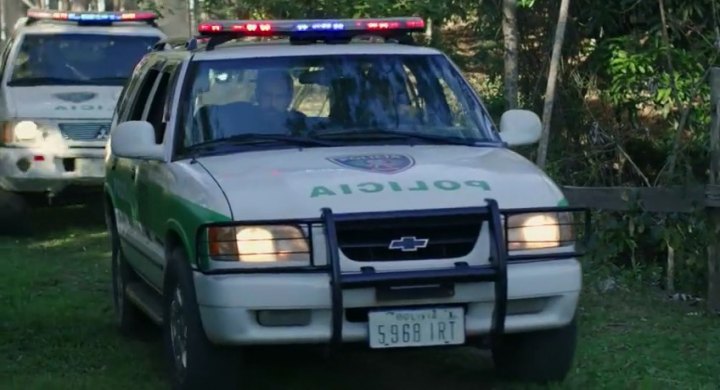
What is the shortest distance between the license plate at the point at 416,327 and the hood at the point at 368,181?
1.48ft

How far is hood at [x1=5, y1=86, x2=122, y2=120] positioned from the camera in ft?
41.8

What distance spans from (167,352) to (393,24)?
7.20 ft

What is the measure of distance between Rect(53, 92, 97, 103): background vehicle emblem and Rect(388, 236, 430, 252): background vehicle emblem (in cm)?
746

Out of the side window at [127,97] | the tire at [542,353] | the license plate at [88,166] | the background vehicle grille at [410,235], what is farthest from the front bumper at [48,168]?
the background vehicle grille at [410,235]

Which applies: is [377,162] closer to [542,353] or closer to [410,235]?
[410,235]

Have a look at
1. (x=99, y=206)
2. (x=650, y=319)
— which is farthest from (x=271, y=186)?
(x=99, y=206)

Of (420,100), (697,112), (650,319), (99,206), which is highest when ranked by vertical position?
(420,100)

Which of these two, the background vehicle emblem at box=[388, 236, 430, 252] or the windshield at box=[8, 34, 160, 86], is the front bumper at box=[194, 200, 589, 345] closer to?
the background vehicle emblem at box=[388, 236, 430, 252]

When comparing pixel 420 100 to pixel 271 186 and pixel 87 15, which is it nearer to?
pixel 271 186

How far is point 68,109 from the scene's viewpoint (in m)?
12.8

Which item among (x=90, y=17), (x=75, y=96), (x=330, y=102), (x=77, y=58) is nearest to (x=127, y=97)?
(x=330, y=102)

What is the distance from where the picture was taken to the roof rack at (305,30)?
7336mm

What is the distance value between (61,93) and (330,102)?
643 cm

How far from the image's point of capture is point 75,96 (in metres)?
13.0
